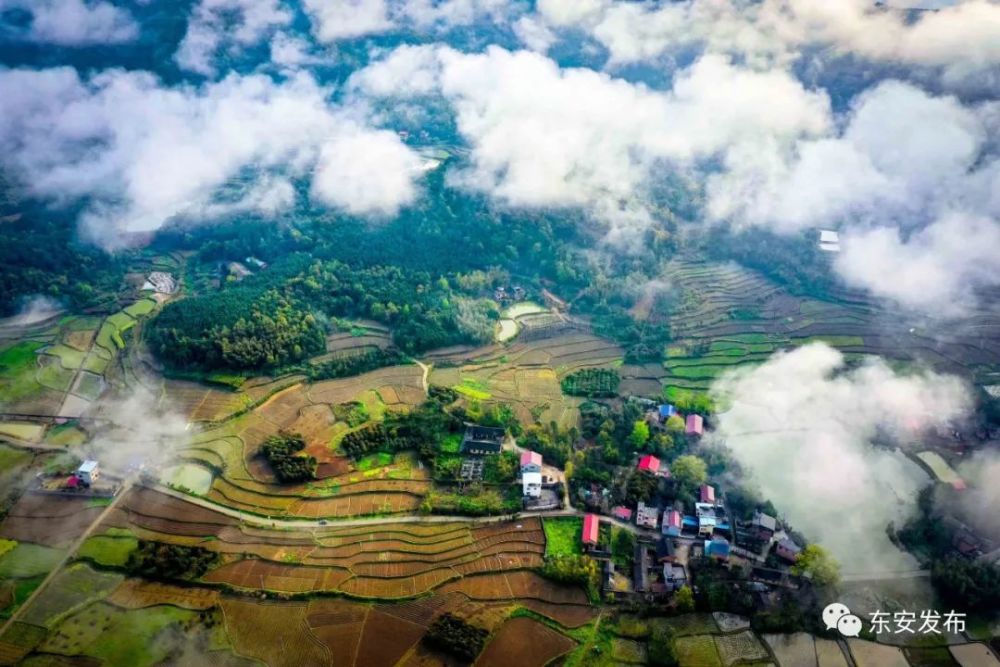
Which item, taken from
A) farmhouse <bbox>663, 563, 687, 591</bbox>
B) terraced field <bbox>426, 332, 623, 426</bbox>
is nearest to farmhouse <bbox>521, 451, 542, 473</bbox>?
terraced field <bbox>426, 332, 623, 426</bbox>

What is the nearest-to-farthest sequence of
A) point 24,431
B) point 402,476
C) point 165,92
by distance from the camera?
point 402,476
point 24,431
point 165,92

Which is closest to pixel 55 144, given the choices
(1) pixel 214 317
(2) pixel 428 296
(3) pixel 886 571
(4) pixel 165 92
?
(4) pixel 165 92

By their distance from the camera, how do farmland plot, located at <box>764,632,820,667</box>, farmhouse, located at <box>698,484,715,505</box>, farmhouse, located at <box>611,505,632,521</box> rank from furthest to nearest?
farmhouse, located at <box>698,484,715,505</box>
farmhouse, located at <box>611,505,632,521</box>
farmland plot, located at <box>764,632,820,667</box>

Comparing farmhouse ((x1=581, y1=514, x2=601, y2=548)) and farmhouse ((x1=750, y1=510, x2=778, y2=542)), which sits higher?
farmhouse ((x1=750, y1=510, x2=778, y2=542))

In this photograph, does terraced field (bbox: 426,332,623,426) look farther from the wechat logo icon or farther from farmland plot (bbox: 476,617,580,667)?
the wechat logo icon

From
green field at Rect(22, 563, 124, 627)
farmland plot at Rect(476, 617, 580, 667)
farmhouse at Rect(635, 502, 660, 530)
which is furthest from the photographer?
farmhouse at Rect(635, 502, 660, 530)

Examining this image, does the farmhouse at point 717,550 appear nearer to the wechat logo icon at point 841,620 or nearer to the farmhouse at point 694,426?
the wechat logo icon at point 841,620

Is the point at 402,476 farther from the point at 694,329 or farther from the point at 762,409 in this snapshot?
the point at 694,329
